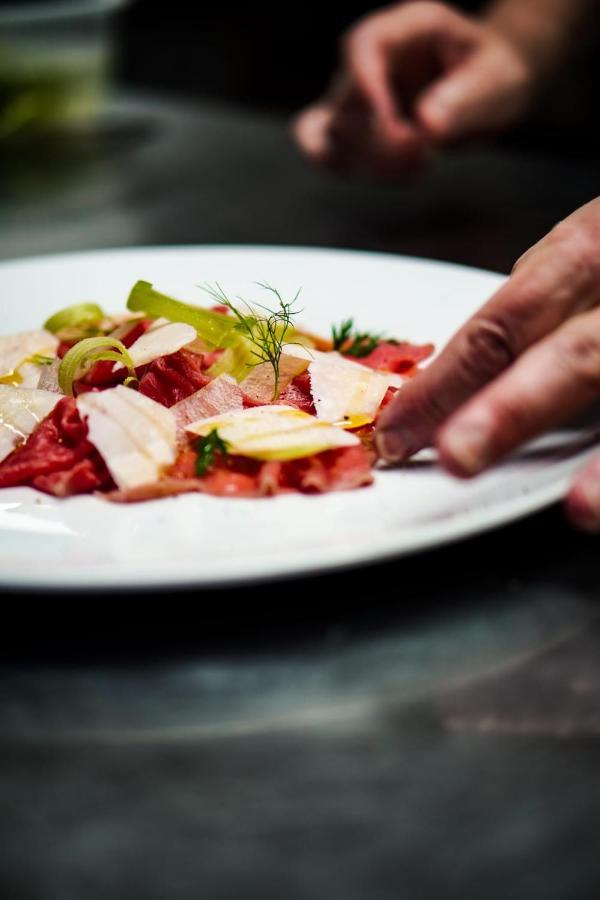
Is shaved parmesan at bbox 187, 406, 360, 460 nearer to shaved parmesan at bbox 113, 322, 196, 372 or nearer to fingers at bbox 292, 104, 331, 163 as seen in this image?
shaved parmesan at bbox 113, 322, 196, 372

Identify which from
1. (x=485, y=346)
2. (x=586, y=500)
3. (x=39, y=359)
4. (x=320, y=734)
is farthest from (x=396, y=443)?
(x=39, y=359)

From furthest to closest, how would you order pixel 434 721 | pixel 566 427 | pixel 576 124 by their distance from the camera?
1. pixel 576 124
2. pixel 566 427
3. pixel 434 721

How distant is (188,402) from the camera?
1368mm

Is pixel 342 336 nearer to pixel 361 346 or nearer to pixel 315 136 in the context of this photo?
pixel 361 346

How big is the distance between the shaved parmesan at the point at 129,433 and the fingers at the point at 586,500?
497mm

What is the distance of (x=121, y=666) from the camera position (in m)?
0.97

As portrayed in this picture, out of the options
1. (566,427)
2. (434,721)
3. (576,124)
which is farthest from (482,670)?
(576,124)

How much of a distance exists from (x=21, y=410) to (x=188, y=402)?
237 mm

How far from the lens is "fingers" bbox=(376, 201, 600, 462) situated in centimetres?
107

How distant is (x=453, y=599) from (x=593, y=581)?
6.4 inches

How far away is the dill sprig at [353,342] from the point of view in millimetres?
1628

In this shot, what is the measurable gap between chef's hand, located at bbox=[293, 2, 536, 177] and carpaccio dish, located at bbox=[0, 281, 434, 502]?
132 cm

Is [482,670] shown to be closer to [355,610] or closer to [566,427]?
[355,610]

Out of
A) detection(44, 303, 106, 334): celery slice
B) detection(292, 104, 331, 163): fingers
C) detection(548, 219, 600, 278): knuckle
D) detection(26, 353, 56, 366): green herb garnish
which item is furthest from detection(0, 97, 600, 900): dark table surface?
detection(292, 104, 331, 163): fingers
